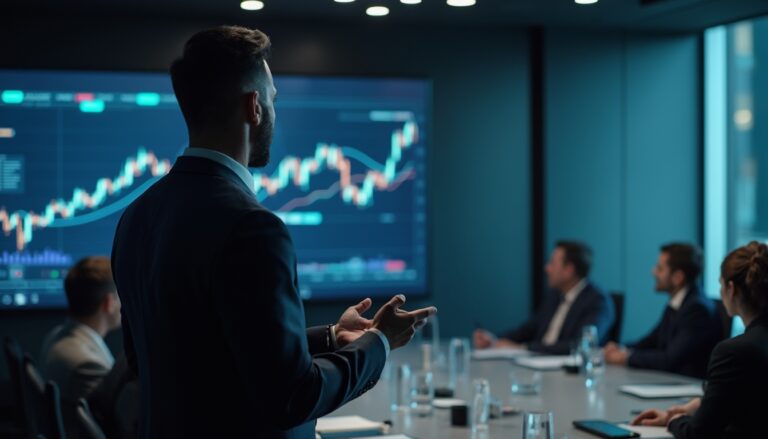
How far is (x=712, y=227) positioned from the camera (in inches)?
294

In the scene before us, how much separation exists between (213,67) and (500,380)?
118 inches

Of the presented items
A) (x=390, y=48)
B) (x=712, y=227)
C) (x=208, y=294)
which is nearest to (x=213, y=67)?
(x=208, y=294)

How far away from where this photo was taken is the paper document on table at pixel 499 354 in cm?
551

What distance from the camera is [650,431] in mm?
3451

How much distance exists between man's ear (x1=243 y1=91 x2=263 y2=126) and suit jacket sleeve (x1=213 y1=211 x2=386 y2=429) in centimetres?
26

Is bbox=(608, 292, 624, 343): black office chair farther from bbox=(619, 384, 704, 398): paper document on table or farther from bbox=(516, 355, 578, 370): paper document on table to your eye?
bbox=(619, 384, 704, 398): paper document on table

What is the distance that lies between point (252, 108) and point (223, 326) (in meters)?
0.44

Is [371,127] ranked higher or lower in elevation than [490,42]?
lower

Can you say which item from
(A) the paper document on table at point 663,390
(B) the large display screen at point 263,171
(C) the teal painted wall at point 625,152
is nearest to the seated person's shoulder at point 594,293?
(C) the teal painted wall at point 625,152

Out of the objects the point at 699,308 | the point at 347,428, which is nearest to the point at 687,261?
the point at 699,308

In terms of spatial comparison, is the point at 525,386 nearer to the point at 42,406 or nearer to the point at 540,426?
the point at 540,426

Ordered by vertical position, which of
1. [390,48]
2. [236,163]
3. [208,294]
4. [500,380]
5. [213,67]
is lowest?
[500,380]

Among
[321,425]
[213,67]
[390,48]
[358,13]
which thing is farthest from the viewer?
[390,48]

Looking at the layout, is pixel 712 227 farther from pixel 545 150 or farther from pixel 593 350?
pixel 593 350
